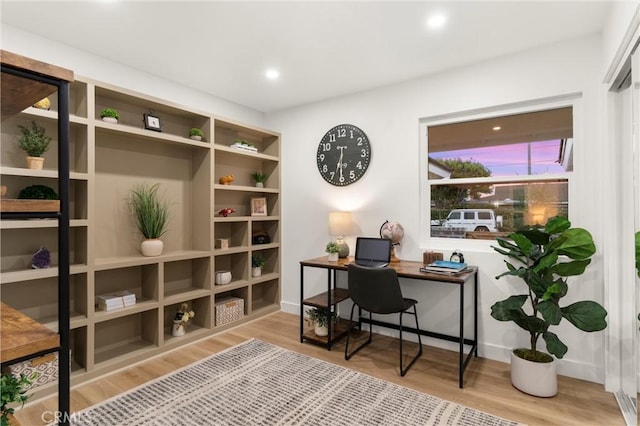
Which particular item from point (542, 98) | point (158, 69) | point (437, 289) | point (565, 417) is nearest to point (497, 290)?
point (437, 289)

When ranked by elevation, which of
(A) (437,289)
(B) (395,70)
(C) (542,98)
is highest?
(B) (395,70)

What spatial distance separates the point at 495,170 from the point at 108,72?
3592 mm

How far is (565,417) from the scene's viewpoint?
208 centimetres

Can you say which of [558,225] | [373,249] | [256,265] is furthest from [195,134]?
[558,225]

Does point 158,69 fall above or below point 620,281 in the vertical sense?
above

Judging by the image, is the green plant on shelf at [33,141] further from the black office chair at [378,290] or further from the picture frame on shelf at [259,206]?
the black office chair at [378,290]

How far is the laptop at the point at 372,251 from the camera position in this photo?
10.5 feet

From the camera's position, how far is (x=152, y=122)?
10.2 feet

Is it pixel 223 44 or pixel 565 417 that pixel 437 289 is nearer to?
pixel 565 417

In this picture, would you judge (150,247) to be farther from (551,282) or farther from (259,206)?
(551,282)

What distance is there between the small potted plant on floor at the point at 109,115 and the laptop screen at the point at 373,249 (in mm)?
2465

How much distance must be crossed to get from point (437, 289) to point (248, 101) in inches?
120

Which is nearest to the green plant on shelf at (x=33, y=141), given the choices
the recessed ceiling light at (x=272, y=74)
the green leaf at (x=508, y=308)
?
the recessed ceiling light at (x=272, y=74)

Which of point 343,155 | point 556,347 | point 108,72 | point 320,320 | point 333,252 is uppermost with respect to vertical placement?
point 108,72
